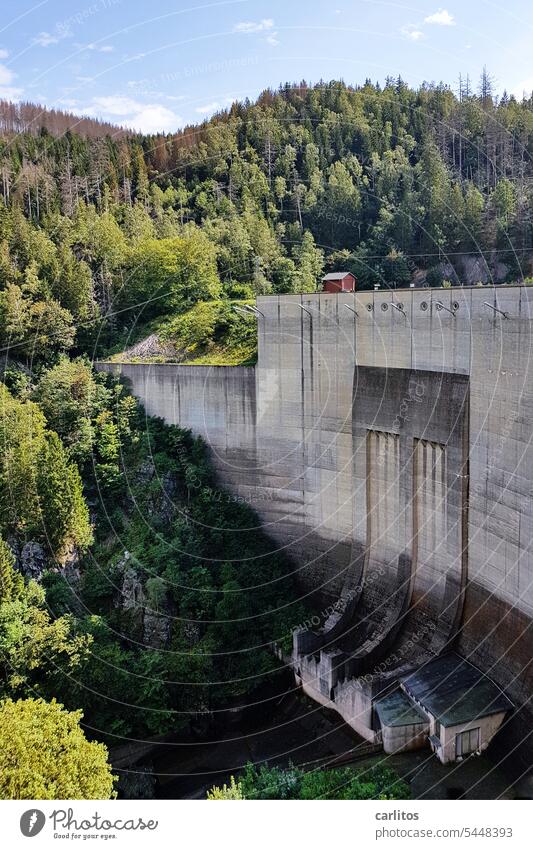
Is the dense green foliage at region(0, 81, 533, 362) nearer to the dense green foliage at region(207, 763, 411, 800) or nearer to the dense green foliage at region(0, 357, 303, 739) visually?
the dense green foliage at region(0, 357, 303, 739)

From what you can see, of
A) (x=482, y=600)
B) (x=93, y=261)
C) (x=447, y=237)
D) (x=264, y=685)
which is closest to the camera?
(x=482, y=600)

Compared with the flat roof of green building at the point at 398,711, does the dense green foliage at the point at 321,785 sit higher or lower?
lower

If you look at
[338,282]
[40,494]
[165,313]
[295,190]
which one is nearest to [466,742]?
[40,494]

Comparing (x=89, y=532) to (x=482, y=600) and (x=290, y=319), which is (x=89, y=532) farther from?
(x=482, y=600)

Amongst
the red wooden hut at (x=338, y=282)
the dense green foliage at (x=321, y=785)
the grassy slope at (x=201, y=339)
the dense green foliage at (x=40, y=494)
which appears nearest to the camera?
the dense green foliage at (x=321, y=785)

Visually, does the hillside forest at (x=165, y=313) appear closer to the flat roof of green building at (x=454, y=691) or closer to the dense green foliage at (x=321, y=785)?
the dense green foliage at (x=321, y=785)

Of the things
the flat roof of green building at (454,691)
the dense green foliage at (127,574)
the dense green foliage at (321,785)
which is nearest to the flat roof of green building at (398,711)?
the flat roof of green building at (454,691)

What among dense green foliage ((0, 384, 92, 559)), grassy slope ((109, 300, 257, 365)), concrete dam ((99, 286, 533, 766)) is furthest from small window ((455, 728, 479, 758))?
grassy slope ((109, 300, 257, 365))

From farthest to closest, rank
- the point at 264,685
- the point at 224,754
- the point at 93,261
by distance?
1. the point at 93,261
2. the point at 264,685
3. the point at 224,754

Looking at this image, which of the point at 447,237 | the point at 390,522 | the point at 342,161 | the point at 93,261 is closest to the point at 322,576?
the point at 390,522
